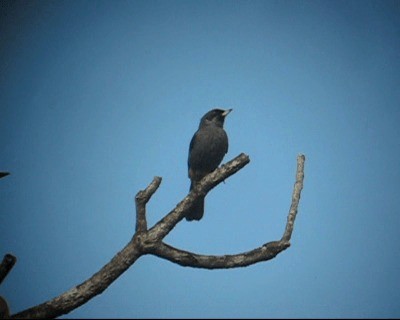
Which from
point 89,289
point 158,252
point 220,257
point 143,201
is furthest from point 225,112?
point 89,289

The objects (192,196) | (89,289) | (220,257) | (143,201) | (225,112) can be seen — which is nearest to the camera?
(89,289)

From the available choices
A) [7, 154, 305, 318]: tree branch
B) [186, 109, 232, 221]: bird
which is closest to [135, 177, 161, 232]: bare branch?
[7, 154, 305, 318]: tree branch

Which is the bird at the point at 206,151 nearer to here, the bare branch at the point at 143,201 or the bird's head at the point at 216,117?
the bird's head at the point at 216,117

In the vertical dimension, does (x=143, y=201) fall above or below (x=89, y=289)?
above

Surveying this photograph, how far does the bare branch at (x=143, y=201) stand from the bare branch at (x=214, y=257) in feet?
1.06

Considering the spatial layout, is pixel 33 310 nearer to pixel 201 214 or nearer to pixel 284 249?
pixel 284 249

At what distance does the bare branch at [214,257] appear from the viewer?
13.0 ft

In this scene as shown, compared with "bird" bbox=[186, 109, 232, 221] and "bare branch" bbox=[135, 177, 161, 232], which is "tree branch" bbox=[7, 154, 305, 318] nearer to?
"bare branch" bbox=[135, 177, 161, 232]

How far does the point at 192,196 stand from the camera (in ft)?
14.2

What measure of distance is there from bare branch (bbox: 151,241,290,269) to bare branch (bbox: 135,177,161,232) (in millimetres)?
324

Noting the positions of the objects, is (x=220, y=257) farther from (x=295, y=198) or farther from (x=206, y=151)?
(x=206, y=151)

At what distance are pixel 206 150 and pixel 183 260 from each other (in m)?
3.70

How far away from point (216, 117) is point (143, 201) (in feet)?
14.8

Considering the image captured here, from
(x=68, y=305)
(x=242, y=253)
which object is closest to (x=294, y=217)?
(x=242, y=253)
